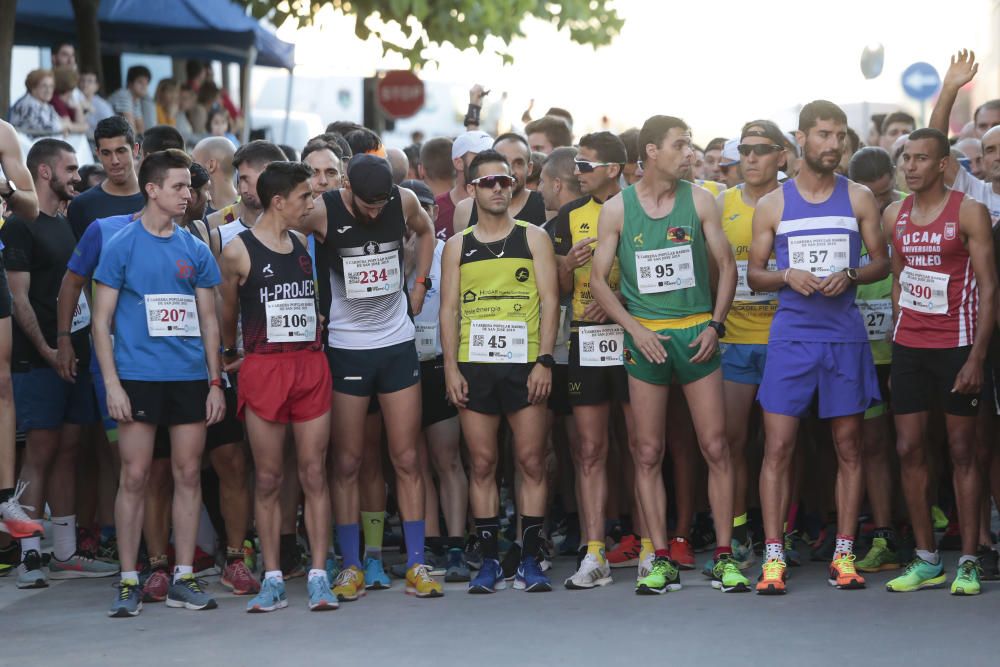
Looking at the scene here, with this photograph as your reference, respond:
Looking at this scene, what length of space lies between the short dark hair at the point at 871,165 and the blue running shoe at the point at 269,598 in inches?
144

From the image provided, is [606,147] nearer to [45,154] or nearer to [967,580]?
[967,580]

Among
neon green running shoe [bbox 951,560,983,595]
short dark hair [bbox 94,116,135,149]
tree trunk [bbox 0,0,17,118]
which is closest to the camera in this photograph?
neon green running shoe [bbox 951,560,983,595]

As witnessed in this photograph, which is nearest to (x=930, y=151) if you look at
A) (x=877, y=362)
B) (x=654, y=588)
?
(x=877, y=362)

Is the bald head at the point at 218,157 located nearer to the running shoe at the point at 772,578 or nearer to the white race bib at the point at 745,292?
the white race bib at the point at 745,292

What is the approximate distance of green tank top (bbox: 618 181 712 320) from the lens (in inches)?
288

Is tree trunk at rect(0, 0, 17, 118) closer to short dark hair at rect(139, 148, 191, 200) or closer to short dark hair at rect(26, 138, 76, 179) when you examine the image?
short dark hair at rect(26, 138, 76, 179)

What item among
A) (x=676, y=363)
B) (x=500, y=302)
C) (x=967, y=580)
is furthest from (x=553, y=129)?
(x=967, y=580)

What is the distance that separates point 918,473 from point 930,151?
1491mm

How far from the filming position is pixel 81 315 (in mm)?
8141

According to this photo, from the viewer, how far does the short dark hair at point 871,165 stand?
8359 mm

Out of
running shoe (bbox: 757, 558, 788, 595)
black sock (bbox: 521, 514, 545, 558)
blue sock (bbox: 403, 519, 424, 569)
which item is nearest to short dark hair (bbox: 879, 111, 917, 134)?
running shoe (bbox: 757, 558, 788, 595)

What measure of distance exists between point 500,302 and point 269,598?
1722 millimetres

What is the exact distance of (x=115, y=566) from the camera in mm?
8102

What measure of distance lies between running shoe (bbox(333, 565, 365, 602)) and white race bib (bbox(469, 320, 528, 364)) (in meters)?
1.15
